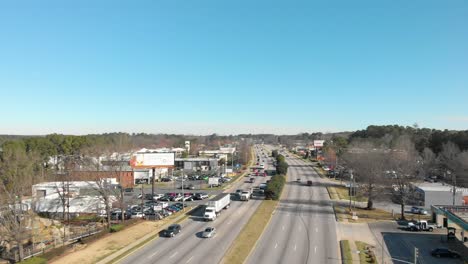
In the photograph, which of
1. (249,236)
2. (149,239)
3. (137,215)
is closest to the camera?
(149,239)

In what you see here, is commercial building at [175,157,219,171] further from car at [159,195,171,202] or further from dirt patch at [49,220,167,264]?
dirt patch at [49,220,167,264]

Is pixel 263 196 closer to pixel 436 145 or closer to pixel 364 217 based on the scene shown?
pixel 364 217

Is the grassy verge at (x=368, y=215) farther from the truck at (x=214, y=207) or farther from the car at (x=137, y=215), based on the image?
the car at (x=137, y=215)

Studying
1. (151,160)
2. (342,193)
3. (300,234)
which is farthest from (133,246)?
(342,193)

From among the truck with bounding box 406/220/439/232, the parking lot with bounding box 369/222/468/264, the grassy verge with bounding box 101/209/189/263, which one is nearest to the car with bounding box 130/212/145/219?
the grassy verge with bounding box 101/209/189/263

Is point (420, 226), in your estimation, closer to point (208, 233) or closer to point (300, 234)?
point (300, 234)

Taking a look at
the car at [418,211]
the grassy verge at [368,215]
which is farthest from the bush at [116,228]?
the car at [418,211]
